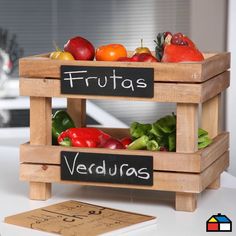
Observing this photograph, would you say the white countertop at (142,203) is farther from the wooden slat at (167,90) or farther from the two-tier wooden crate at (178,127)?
the wooden slat at (167,90)

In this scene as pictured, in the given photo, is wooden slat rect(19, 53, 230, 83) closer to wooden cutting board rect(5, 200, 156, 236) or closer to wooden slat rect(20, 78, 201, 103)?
wooden slat rect(20, 78, 201, 103)

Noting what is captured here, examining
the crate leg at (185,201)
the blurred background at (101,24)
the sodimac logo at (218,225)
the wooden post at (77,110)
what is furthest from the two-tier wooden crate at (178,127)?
the blurred background at (101,24)

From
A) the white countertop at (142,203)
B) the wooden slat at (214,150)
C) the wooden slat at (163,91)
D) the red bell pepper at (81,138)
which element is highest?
the wooden slat at (163,91)

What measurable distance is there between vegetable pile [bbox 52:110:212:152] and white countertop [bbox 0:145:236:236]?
13cm

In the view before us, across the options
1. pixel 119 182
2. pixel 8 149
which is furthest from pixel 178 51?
pixel 8 149

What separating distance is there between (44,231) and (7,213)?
0.18 meters

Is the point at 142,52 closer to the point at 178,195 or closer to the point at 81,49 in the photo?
the point at 81,49

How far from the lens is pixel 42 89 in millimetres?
1628

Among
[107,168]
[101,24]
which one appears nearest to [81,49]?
[107,168]

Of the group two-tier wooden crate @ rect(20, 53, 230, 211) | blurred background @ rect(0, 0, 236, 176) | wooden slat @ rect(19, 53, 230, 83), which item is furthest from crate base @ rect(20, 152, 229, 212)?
blurred background @ rect(0, 0, 236, 176)

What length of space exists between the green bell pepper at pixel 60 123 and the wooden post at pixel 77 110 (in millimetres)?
91

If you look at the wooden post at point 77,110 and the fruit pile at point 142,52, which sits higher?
the fruit pile at point 142,52

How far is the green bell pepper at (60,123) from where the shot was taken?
1.76 metres

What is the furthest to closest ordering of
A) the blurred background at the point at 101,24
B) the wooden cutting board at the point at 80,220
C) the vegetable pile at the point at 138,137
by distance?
the blurred background at the point at 101,24 → the vegetable pile at the point at 138,137 → the wooden cutting board at the point at 80,220
